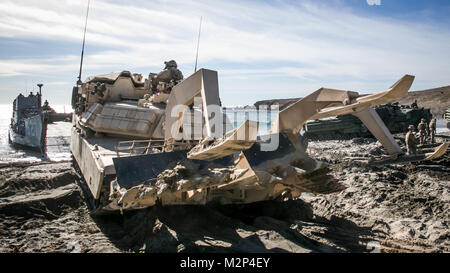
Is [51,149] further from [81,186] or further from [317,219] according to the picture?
[317,219]

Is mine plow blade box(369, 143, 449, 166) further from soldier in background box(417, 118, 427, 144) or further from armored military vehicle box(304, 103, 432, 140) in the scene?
armored military vehicle box(304, 103, 432, 140)

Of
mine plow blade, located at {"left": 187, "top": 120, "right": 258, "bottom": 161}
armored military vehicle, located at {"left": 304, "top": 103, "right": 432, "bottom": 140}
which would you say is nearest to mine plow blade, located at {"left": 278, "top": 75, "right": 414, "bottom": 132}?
mine plow blade, located at {"left": 187, "top": 120, "right": 258, "bottom": 161}

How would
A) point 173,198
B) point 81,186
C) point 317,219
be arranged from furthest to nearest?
point 81,186, point 317,219, point 173,198

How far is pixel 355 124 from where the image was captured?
2100 cm

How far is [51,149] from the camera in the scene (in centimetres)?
2316

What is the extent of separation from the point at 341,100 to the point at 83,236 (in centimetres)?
496

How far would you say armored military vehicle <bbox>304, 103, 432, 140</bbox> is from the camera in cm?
2106

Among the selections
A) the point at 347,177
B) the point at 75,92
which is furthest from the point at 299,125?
Result: the point at 75,92

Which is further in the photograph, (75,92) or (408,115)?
(408,115)

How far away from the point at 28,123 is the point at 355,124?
21.0 m

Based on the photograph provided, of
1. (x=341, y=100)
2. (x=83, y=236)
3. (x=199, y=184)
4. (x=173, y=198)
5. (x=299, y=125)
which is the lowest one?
(x=83, y=236)

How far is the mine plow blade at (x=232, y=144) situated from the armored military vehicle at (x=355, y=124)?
53.5 feet

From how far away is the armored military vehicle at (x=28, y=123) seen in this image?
75.1 ft

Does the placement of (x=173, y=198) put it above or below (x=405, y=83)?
below
